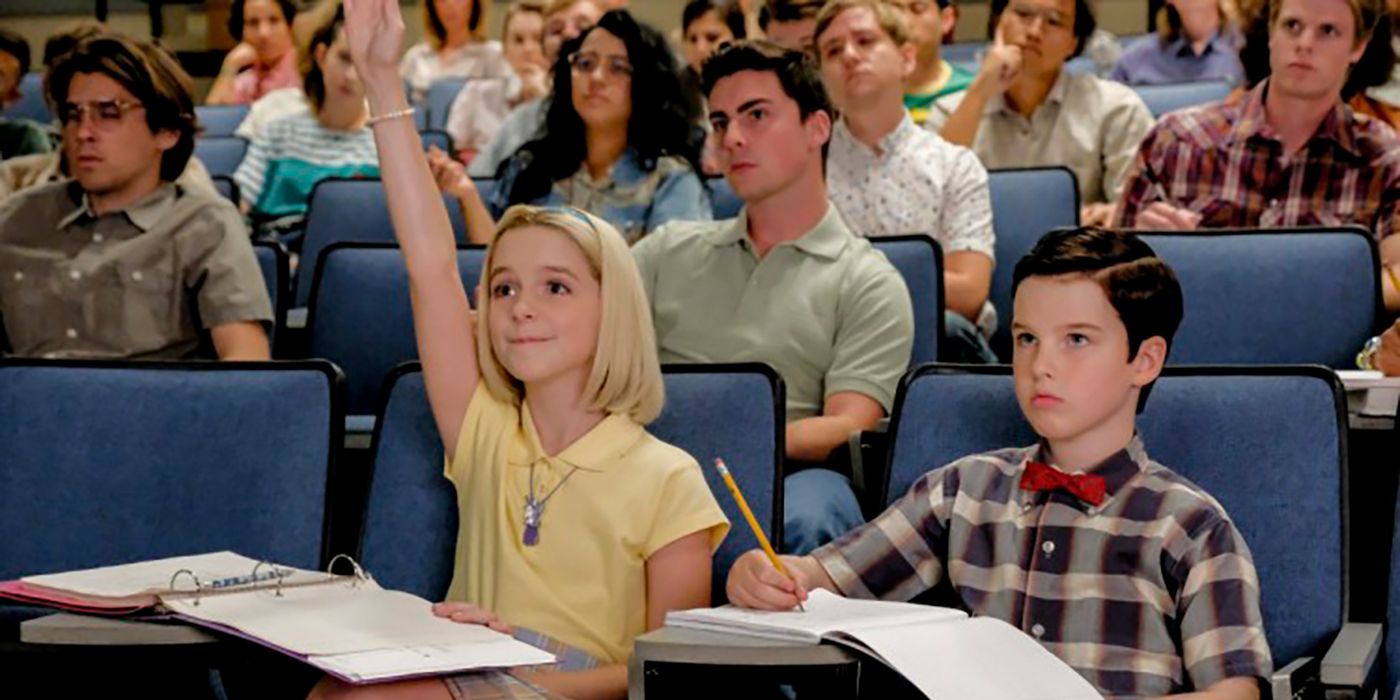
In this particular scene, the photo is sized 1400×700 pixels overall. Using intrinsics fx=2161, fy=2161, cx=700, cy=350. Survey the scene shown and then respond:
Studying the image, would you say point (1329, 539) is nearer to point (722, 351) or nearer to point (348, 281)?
point (722, 351)

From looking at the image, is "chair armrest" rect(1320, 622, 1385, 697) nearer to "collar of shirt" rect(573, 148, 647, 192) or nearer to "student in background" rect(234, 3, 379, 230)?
"collar of shirt" rect(573, 148, 647, 192)

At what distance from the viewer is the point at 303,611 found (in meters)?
2.33

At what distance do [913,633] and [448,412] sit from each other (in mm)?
791

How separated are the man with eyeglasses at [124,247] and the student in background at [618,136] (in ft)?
2.76

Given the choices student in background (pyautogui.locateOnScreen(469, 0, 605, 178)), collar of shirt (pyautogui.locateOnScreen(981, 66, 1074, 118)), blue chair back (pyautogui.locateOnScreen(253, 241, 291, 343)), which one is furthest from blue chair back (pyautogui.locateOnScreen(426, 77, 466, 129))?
blue chair back (pyautogui.locateOnScreen(253, 241, 291, 343))

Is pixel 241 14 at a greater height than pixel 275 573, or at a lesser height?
greater

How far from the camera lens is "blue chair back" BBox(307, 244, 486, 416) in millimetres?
3666

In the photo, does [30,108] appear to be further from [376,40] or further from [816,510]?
[816,510]

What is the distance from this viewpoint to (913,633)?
2.17 meters

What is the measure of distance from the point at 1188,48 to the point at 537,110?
7.29 feet

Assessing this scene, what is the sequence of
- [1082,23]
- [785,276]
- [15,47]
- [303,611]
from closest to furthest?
[303,611], [785,276], [1082,23], [15,47]

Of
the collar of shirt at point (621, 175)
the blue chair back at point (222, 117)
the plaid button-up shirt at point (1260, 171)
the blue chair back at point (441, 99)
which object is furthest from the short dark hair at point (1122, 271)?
the blue chair back at point (222, 117)

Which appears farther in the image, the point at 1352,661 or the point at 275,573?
the point at 275,573

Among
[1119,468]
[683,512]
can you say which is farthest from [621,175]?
[1119,468]
